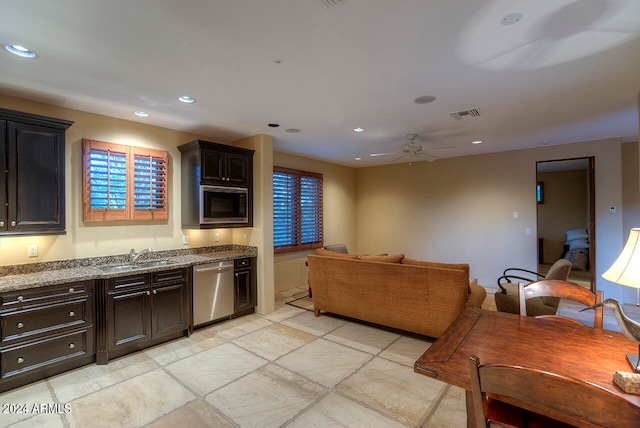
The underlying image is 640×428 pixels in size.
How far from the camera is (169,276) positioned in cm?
348

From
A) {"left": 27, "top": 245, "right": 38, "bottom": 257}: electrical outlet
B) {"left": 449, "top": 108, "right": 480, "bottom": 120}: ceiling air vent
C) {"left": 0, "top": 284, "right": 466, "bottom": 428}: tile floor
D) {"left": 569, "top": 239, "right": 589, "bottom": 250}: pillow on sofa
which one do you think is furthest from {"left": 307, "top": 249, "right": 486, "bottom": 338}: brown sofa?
{"left": 569, "top": 239, "right": 589, "bottom": 250}: pillow on sofa

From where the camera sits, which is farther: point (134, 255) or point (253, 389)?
point (134, 255)

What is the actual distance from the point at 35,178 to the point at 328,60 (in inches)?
117

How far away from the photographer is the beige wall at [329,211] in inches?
228

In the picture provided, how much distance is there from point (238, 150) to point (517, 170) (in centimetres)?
503

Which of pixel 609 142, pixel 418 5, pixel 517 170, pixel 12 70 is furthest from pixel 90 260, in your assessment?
pixel 609 142

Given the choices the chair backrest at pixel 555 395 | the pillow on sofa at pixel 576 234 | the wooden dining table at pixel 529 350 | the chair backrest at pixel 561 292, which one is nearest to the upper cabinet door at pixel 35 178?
the wooden dining table at pixel 529 350

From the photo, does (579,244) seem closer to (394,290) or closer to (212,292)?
(394,290)

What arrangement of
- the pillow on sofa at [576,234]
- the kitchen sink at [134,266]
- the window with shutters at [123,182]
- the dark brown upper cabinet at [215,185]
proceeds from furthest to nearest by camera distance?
the pillow on sofa at [576,234]
the dark brown upper cabinet at [215,185]
the window with shutters at [123,182]
the kitchen sink at [134,266]

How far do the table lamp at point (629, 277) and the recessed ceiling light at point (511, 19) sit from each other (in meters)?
1.35

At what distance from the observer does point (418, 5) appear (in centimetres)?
169

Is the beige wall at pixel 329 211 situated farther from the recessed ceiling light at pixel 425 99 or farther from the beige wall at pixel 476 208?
the recessed ceiling light at pixel 425 99

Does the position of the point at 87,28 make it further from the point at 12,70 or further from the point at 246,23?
the point at 12,70

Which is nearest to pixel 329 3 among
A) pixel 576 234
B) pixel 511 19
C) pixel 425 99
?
pixel 511 19
